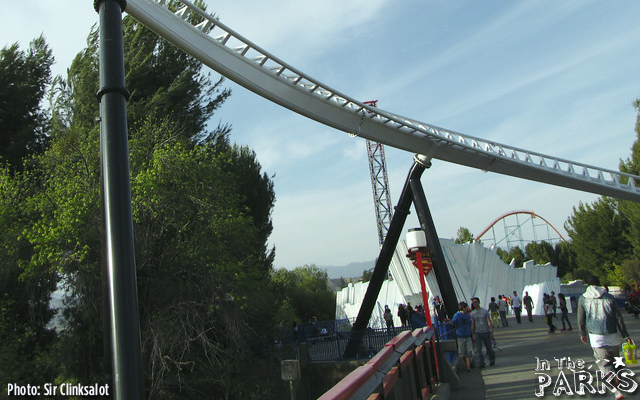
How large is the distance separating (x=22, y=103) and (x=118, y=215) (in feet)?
62.1

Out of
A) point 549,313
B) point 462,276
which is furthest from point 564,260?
point 549,313

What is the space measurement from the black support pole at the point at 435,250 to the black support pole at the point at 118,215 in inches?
487

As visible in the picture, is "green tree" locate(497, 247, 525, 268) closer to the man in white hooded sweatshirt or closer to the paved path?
the paved path

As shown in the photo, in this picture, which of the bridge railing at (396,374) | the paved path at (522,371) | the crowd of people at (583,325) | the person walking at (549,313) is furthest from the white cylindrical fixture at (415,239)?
the person walking at (549,313)

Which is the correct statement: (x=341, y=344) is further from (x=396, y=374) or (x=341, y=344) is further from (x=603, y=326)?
(x=396, y=374)

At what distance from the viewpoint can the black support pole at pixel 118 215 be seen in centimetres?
439

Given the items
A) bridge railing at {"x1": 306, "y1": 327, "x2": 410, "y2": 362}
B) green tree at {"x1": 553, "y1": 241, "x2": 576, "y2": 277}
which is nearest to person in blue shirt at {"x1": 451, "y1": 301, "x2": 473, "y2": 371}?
bridge railing at {"x1": 306, "y1": 327, "x2": 410, "y2": 362}

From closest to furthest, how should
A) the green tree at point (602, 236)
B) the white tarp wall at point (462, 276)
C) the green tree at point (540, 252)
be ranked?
the white tarp wall at point (462, 276) → the green tree at point (602, 236) → the green tree at point (540, 252)

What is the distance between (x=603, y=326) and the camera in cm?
631

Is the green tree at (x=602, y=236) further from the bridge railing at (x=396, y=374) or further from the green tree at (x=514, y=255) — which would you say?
the bridge railing at (x=396, y=374)

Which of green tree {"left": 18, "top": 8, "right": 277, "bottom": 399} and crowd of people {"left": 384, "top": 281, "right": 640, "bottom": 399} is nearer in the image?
crowd of people {"left": 384, "top": 281, "right": 640, "bottom": 399}

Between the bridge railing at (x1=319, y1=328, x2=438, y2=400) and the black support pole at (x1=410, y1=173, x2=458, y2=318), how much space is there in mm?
7712

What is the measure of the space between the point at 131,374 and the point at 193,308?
7979mm

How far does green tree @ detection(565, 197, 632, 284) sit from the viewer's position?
1844 inches
